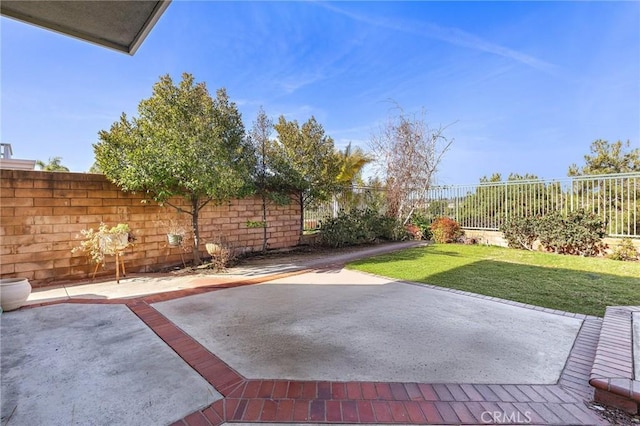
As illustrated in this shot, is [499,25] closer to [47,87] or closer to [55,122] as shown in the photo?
[47,87]

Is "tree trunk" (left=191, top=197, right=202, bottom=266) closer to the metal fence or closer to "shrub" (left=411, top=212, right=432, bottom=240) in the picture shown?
the metal fence

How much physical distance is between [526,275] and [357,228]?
5.84 metres

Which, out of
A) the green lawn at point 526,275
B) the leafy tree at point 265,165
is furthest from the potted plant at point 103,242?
the green lawn at point 526,275

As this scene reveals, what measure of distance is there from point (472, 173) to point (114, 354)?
13.7 m

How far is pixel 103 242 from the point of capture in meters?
5.69

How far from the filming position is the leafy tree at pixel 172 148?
19.9 feet

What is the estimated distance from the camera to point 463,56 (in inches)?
459

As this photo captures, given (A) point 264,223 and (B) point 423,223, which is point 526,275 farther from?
(B) point 423,223

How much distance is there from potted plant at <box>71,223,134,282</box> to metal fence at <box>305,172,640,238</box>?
6242 millimetres

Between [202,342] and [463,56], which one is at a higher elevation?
[463,56]

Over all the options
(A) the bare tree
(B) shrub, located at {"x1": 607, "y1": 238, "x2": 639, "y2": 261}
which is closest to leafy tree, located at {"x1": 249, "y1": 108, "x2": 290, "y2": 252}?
(A) the bare tree

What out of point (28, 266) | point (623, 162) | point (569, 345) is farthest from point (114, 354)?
point (623, 162)

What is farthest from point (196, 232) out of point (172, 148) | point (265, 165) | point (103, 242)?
point (265, 165)

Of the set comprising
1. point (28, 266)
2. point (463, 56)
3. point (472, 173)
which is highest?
point (463, 56)
